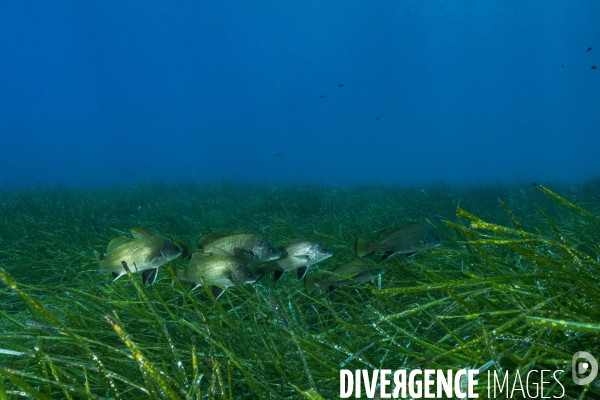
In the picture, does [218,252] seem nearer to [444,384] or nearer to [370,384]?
[370,384]

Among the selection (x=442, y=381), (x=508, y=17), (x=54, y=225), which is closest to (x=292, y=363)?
(x=442, y=381)

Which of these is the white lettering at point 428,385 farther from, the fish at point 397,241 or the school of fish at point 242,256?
the fish at point 397,241

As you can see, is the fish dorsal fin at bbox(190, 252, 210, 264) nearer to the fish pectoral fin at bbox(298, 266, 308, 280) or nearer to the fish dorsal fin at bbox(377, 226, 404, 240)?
the fish pectoral fin at bbox(298, 266, 308, 280)

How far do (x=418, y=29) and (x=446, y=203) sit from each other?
15348 centimetres

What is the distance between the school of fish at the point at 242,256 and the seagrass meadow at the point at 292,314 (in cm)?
15

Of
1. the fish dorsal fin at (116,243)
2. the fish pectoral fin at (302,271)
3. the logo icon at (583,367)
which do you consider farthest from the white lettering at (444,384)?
the fish dorsal fin at (116,243)

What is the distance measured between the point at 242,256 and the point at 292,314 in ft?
2.22

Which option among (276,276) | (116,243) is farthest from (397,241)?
(116,243)

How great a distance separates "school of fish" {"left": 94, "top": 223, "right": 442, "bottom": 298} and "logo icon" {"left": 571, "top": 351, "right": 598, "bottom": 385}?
1507 millimetres

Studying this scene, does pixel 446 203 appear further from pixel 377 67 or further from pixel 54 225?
pixel 377 67

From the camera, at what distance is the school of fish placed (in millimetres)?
2752

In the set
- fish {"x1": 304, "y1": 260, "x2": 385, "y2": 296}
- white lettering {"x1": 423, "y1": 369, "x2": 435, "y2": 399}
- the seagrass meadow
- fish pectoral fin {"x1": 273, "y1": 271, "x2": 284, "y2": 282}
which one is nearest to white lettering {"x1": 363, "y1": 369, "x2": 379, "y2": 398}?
the seagrass meadow

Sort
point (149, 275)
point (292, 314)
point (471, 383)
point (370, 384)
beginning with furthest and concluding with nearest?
point (149, 275) → point (292, 314) → point (370, 384) → point (471, 383)

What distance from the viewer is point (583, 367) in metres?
1.36
